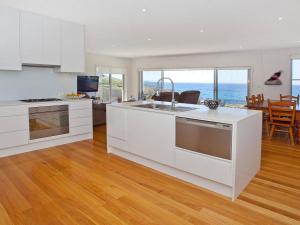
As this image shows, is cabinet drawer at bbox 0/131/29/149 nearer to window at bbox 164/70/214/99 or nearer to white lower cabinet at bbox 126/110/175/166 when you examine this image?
white lower cabinet at bbox 126/110/175/166

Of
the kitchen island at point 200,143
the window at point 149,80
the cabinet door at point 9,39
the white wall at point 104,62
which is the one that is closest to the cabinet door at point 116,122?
the kitchen island at point 200,143

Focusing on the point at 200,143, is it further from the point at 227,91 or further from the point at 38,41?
the point at 227,91

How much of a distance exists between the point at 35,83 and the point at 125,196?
10.6 ft

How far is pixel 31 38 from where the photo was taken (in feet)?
13.3

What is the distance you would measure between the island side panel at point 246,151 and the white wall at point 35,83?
3.88 metres

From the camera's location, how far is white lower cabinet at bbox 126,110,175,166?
2861 mm

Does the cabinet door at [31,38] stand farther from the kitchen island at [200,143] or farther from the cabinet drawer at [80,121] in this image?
the kitchen island at [200,143]

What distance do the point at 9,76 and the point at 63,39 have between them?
121 centimetres

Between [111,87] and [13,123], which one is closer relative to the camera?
[13,123]

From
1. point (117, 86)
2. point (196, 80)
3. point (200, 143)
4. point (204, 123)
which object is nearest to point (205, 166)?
point (200, 143)

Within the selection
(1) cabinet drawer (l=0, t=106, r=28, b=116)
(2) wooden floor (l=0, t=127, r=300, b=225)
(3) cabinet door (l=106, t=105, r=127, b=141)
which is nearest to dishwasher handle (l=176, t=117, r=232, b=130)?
(2) wooden floor (l=0, t=127, r=300, b=225)

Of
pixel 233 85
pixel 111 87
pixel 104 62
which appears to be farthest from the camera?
pixel 111 87

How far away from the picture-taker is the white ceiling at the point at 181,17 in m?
3.27

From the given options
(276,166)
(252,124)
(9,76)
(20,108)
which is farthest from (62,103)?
(276,166)
